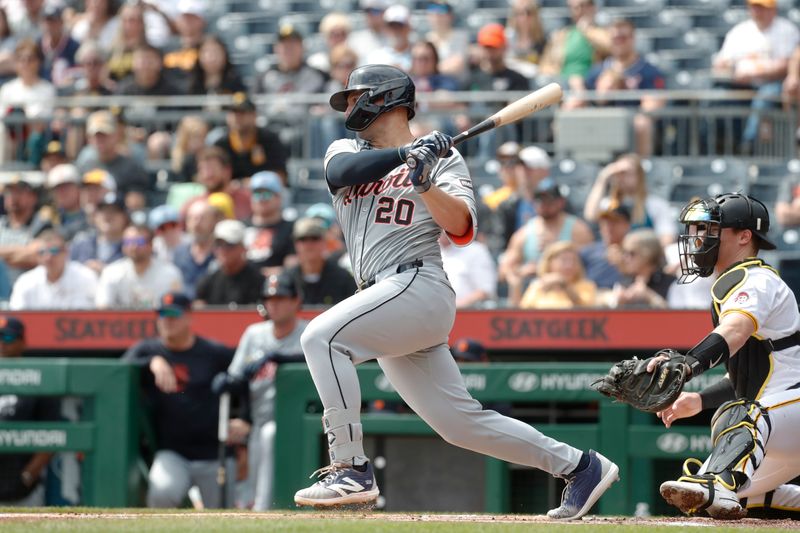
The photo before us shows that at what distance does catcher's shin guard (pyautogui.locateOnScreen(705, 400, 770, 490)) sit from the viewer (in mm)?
5391

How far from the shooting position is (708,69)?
42.2 feet

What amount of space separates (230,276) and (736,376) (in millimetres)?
4858

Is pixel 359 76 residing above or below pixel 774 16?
below

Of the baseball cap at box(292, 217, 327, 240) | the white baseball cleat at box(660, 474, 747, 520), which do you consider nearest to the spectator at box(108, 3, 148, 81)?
the baseball cap at box(292, 217, 327, 240)

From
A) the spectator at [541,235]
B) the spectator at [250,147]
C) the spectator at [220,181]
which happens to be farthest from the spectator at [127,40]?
the spectator at [541,235]

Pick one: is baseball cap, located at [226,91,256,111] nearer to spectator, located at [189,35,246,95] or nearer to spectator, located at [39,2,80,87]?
spectator, located at [189,35,246,95]

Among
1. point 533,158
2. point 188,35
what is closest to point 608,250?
point 533,158

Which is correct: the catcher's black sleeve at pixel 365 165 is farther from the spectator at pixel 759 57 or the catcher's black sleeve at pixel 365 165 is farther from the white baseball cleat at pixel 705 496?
the spectator at pixel 759 57

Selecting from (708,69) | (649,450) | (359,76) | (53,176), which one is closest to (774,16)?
(708,69)

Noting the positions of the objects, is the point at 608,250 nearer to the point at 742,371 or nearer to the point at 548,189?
the point at 548,189

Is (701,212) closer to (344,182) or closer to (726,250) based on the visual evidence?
(726,250)

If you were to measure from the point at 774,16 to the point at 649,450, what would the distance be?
5029 mm

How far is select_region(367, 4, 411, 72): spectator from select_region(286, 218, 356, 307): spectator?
3.16 metres

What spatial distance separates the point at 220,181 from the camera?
36.9 feet
